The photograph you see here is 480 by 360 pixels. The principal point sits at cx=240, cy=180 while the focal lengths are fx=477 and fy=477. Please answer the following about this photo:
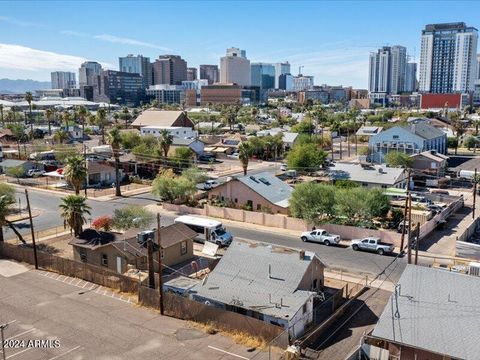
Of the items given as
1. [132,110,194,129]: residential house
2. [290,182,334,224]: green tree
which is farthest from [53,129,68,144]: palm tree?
[290,182,334,224]: green tree

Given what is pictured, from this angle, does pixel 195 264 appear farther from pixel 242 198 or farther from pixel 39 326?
pixel 242 198

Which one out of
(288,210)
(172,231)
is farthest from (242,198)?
(172,231)

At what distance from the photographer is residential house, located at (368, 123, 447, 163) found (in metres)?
83.0

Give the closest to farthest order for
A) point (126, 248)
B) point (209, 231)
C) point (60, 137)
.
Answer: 1. point (126, 248)
2. point (209, 231)
3. point (60, 137)

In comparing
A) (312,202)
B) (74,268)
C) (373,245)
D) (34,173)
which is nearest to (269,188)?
(312,202)

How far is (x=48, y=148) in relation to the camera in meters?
94.8

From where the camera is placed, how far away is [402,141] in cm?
8406

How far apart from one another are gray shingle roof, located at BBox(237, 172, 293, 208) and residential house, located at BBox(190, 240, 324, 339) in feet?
66.8

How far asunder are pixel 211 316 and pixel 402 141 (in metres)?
66.1

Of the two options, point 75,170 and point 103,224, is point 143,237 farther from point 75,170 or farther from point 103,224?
point 75,170

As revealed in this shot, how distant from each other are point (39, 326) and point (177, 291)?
27.4 feet

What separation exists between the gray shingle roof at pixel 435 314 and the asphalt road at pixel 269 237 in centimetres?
975

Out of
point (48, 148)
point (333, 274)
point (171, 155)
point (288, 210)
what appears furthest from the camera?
point (48, 148)

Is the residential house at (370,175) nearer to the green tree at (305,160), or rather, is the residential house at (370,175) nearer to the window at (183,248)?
the green tree at (305,160)
